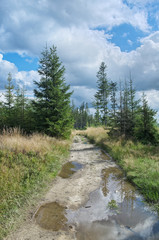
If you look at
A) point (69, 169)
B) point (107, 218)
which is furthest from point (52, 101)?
point (107, 218)

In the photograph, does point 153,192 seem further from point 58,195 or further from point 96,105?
point 96,105

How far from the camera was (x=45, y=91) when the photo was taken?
15.5 m

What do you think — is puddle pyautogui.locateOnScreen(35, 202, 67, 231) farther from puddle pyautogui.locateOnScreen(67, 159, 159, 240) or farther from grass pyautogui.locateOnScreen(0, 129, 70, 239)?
grass pyautogui.locateOnScreen(0, 129, 70, 239)

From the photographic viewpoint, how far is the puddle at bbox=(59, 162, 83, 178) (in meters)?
7.63

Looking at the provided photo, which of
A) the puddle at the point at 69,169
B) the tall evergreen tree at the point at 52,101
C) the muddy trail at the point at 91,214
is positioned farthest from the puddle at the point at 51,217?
the tall evergreen tree at the point at 52,101

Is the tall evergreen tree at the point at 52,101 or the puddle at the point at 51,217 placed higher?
the tall evergreen tree at the point at 52,101

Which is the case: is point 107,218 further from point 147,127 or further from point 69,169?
point 147,127

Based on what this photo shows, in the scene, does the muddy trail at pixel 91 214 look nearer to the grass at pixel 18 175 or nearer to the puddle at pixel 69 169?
the grass at pixel 18 175

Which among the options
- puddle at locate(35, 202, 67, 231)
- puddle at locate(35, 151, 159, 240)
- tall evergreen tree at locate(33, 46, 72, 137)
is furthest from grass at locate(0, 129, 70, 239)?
tall evergreen tree at locate(33, 46, 72, 137)

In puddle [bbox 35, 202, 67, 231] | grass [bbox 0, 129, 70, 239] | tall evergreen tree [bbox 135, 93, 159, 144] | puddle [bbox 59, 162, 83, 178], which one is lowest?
puddle [bbox 59, 162, 83, 178]

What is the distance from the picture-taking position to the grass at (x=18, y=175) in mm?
4168

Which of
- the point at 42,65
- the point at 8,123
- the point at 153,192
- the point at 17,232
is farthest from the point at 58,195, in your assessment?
the point at 8,123

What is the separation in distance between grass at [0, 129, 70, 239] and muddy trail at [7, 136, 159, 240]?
1.53ft

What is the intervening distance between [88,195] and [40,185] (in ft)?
6.24
